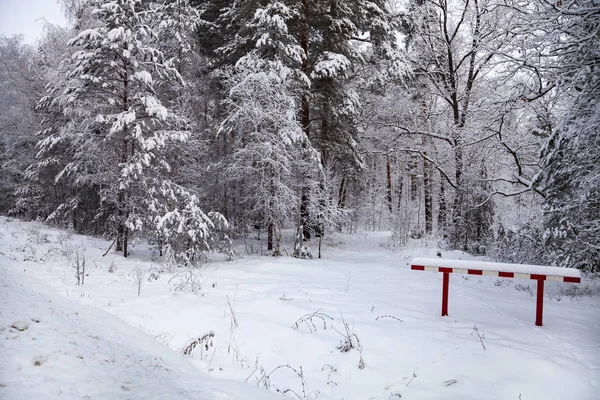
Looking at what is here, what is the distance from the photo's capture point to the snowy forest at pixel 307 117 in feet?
23.5

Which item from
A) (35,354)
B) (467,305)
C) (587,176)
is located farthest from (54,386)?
(587,176)

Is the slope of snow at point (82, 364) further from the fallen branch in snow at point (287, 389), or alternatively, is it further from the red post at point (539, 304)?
the red post at point (539, 304)

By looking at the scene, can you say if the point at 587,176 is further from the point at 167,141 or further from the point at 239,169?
the point at 167,141

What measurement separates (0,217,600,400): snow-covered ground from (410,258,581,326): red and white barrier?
48 centimetres

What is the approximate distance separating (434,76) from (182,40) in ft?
38.6

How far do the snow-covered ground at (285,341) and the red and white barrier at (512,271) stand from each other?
1.58 feet

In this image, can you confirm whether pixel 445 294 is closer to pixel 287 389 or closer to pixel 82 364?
pixel 287 389

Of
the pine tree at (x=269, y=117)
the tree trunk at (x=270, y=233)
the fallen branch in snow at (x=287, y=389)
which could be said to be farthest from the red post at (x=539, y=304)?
the tree trunk at (x=270, y=233)

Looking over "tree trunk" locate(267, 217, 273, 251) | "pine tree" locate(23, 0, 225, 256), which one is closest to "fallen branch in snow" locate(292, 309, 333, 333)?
"pine tree" locate(23, 0, 225, 256)

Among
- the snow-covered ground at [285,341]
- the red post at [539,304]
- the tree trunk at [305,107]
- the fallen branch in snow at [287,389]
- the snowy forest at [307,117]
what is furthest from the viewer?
the tree trunk at [305,107]

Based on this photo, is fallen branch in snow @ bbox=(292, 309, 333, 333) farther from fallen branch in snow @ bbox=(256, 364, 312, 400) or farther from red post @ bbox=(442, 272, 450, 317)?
red post @ bbox=(442, 272, 450, 317)

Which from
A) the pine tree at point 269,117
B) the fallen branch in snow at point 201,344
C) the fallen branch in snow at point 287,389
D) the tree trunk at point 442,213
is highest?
the pine tree at point 269,117

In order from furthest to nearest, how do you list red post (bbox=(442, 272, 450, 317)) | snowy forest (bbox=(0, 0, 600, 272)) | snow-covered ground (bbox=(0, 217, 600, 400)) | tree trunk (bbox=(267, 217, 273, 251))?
1. tree trunk (bbox=(267, 217, 273, 251))
2. snowy forest (bbox=(0, 0, 600, 272))
3. red post (bbox=(442, 272, 450, 317))
4. snow-covered ground (bbox=(0, 217, 600, 400))

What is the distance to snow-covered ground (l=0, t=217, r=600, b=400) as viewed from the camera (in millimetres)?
2648
